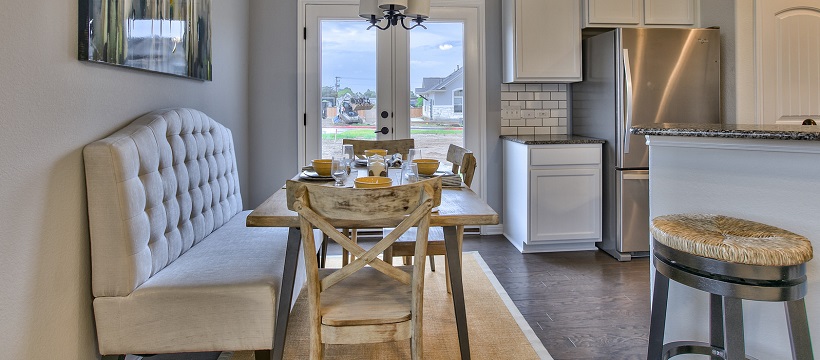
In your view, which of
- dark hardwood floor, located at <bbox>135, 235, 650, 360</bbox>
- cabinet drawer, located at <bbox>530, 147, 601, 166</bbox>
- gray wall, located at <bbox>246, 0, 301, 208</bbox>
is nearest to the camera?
dark hardwood floor, located at <bbox>135, 235, 650, 360</bbox>

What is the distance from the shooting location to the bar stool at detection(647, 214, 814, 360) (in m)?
1.23

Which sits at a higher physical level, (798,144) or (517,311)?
(798,144)

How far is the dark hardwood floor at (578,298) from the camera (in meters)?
2.24

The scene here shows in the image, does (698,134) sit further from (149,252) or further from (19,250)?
(19,250)

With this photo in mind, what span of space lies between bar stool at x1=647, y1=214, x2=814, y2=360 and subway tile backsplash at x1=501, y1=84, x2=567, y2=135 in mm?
3009

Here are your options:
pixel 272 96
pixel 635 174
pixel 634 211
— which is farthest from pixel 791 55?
pixel 272 96

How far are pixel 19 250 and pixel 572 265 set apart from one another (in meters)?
3.10

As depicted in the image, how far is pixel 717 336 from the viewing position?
5.25 feet

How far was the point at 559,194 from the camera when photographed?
12.5ft

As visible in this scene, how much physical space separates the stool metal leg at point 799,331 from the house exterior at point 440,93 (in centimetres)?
331

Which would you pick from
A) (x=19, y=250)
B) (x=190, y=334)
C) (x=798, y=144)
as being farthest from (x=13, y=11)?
(x=798, y=144)

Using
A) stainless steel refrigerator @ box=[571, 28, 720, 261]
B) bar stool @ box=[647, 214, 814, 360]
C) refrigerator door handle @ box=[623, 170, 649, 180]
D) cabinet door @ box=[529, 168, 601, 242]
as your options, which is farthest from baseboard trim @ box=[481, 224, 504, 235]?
bar stool @ box=[647, 214, 814, 360]

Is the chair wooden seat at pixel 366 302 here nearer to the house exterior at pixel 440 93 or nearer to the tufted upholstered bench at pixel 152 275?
the tufted upholstered bench at pixel 152 275

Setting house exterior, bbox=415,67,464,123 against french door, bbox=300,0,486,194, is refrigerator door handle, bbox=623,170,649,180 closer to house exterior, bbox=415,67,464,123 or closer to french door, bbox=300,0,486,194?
french door, bbox=300,0,486,194
